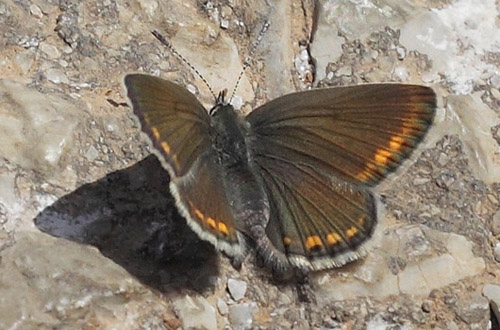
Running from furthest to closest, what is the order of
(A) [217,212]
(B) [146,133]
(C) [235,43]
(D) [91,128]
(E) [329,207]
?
1. (C) [235,43]
2. (D) [91,128]
3. (E) [329,207]
4. (A) [217,212]
5. (B) [146,133]

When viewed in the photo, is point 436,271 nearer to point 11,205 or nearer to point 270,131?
point 270,131

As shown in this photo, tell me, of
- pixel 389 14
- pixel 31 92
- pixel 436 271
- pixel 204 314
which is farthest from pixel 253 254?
pixel 389 14

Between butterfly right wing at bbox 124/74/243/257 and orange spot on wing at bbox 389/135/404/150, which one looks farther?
orange spot on wing at bbox 389/135/404/150

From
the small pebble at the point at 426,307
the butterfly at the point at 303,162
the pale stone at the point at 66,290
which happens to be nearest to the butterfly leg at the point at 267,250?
the butterfly at the point at 303,162

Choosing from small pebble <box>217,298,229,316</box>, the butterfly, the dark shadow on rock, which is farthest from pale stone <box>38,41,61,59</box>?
small pebble <box>217,298,229,316</box>

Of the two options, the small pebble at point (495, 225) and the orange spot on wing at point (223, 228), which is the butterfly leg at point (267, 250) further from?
the small pebble at point (495, 225)

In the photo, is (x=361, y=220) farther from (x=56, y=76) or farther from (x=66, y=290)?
(x=56, y=76)

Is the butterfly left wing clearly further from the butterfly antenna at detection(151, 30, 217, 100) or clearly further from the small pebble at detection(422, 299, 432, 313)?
the butterfly antenna at detection(151, 30, 217, 100)

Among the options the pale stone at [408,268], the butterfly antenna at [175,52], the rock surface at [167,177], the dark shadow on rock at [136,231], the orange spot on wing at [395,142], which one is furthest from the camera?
the butterfly antenna at [175,52]
